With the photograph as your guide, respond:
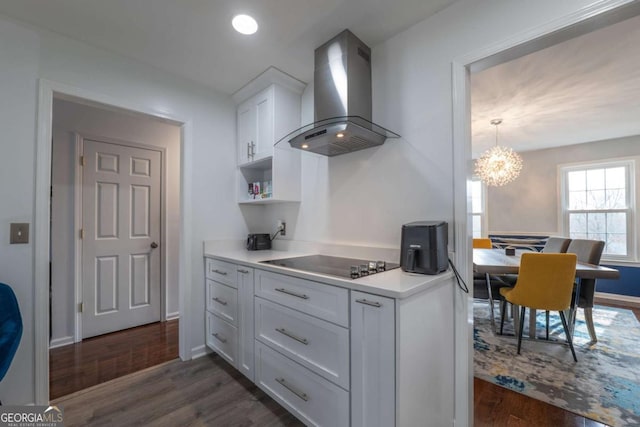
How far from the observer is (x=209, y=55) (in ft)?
6.47

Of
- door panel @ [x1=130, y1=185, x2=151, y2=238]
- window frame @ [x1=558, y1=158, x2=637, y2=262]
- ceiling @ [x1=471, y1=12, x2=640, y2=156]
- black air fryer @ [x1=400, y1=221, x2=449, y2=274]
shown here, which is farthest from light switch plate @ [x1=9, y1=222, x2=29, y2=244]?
window frame @ [x1=558, y1=158, x2=637, y2=262]

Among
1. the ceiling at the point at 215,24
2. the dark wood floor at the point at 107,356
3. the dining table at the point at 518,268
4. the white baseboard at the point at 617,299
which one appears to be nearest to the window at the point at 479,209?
the white baseboard at the point at 617,299

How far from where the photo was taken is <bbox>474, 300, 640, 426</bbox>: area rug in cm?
169

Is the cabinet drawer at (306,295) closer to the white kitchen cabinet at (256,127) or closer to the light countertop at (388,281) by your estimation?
the light countertop at (388,281)

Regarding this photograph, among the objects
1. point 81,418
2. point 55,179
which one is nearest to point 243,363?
point 81,418

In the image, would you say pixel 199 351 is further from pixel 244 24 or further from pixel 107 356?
pixel 244 24

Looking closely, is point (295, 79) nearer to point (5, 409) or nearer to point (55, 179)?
point (55, 179)

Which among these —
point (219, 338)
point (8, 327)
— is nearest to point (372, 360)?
point (219, 338)

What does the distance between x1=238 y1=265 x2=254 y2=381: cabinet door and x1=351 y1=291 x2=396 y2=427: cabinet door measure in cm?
85

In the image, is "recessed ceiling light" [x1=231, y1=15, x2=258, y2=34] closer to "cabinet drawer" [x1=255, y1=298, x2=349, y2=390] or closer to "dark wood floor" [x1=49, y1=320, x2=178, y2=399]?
"cabinet drawer" [x1=255, y1=298, x2=349, y2=390]

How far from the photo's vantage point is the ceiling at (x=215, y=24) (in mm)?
1500

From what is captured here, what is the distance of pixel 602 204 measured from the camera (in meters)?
4.11

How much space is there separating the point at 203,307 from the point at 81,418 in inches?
37.4

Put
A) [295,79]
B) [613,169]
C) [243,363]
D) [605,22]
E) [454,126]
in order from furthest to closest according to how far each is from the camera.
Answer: [613,169] → [295,79] → [243,363] → [454,126] → [605,22]
